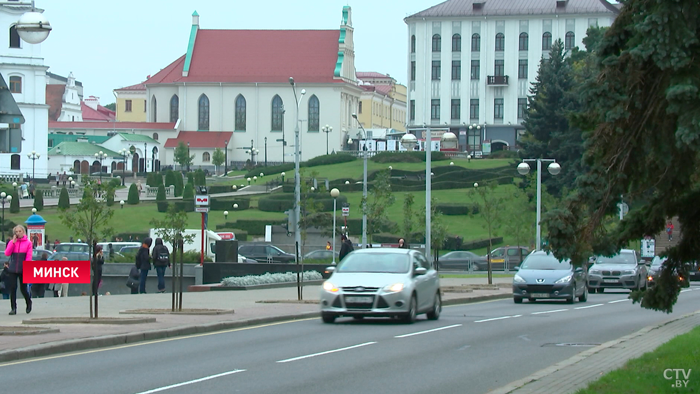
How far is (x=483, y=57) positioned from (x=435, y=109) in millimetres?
7931

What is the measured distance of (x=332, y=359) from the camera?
14.0m

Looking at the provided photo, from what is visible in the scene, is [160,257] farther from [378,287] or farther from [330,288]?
[378,287]

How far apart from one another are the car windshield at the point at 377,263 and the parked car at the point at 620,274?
1740 cm

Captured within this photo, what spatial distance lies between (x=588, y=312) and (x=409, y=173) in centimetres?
6852

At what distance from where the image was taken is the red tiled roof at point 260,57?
433ft

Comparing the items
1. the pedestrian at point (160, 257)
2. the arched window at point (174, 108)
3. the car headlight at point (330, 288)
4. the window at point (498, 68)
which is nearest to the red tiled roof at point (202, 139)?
the arched window at point (174, 108)

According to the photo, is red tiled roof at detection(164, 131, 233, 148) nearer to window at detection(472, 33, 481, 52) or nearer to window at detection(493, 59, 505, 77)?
window at detection(472, 33, 481, 52)

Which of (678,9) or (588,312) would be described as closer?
(678,9)

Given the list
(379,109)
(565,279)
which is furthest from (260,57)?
(565,279)

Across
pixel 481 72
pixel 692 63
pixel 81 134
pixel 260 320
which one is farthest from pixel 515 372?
pixel 81 134

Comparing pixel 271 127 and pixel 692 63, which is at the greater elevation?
pixel 271 127

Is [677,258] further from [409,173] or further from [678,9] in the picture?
[409,173]

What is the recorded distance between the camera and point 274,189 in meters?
91.4

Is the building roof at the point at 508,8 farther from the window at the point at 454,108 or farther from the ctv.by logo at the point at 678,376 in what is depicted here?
the ctv.by logo at the point at 678,376
